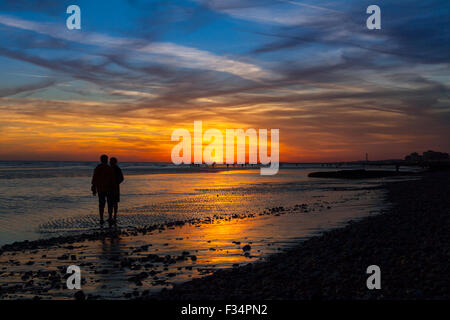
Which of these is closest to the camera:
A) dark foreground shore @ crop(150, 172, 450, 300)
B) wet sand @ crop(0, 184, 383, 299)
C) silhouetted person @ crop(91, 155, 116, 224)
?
dark foreground shore @ crop(150, 172, 450, 300)

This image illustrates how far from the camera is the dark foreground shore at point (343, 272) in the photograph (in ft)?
25.5

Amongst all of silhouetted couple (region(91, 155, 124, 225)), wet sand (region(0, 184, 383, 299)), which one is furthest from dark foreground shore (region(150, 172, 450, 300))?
silhouetted couple (region(91, 155, 124, 225))

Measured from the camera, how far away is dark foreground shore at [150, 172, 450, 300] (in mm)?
7758

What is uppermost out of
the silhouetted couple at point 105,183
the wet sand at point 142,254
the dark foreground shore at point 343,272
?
the silhouetted couple at point 105,183

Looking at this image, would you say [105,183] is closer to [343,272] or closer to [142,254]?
[142,254]

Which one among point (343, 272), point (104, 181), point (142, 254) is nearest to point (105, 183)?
point (104, 181)

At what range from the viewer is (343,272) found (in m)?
9.08

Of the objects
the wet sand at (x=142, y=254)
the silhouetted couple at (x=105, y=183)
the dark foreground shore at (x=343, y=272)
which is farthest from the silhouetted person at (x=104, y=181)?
the dark foreground shore at (x=343, y=272)

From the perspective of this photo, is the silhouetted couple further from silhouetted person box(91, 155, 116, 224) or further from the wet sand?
the wet sand

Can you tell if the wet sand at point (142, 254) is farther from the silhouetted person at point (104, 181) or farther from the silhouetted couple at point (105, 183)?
the silhouetted person at point (104, 181)

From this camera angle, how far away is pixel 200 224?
19.3m

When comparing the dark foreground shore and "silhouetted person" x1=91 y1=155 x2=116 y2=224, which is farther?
"silhouetted person" x1=91 y1=155 x2=116 y2=224
